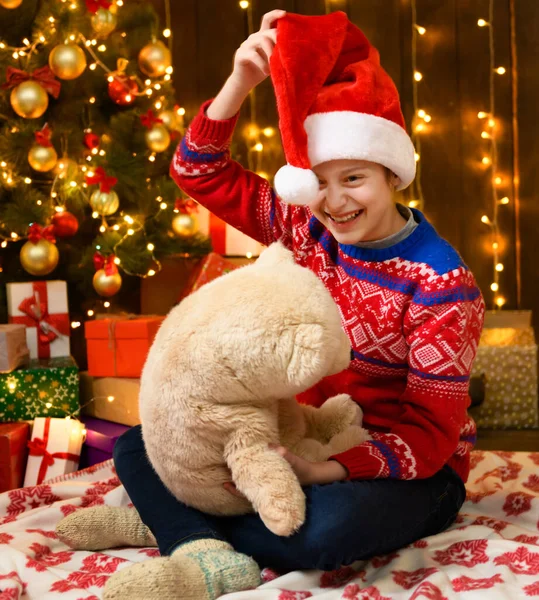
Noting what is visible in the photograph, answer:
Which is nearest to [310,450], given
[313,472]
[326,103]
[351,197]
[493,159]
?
[313,472]

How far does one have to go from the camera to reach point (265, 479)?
0.89 meters

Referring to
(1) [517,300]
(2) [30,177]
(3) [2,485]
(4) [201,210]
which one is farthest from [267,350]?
(1) [517,300]

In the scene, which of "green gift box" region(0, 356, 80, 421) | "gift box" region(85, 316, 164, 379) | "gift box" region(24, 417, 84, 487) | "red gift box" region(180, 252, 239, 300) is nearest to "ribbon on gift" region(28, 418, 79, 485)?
"gift box" region(24, 417, 84, 487)

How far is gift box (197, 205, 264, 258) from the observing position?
8.40 ft

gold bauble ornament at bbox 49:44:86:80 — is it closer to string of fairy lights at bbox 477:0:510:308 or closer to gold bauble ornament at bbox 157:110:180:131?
gold bauble ornament at bbox 157:110:180:131

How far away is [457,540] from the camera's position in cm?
114

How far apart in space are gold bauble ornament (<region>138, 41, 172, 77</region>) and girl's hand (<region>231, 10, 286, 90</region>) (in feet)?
3.69

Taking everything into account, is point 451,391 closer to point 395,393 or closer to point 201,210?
point 395,393

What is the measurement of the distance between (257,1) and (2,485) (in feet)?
6.24

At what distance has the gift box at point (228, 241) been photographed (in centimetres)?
256

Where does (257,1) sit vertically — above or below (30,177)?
above

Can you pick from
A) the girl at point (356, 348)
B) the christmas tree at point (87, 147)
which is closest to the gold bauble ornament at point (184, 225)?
the christmas tree at point (87, 147)

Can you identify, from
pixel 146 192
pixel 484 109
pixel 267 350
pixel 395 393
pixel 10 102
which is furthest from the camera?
pixel 484 109

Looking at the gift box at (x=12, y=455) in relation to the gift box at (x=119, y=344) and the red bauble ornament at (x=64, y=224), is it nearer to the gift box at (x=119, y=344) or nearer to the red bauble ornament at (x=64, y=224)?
the gift box at (x=119, y=344)
